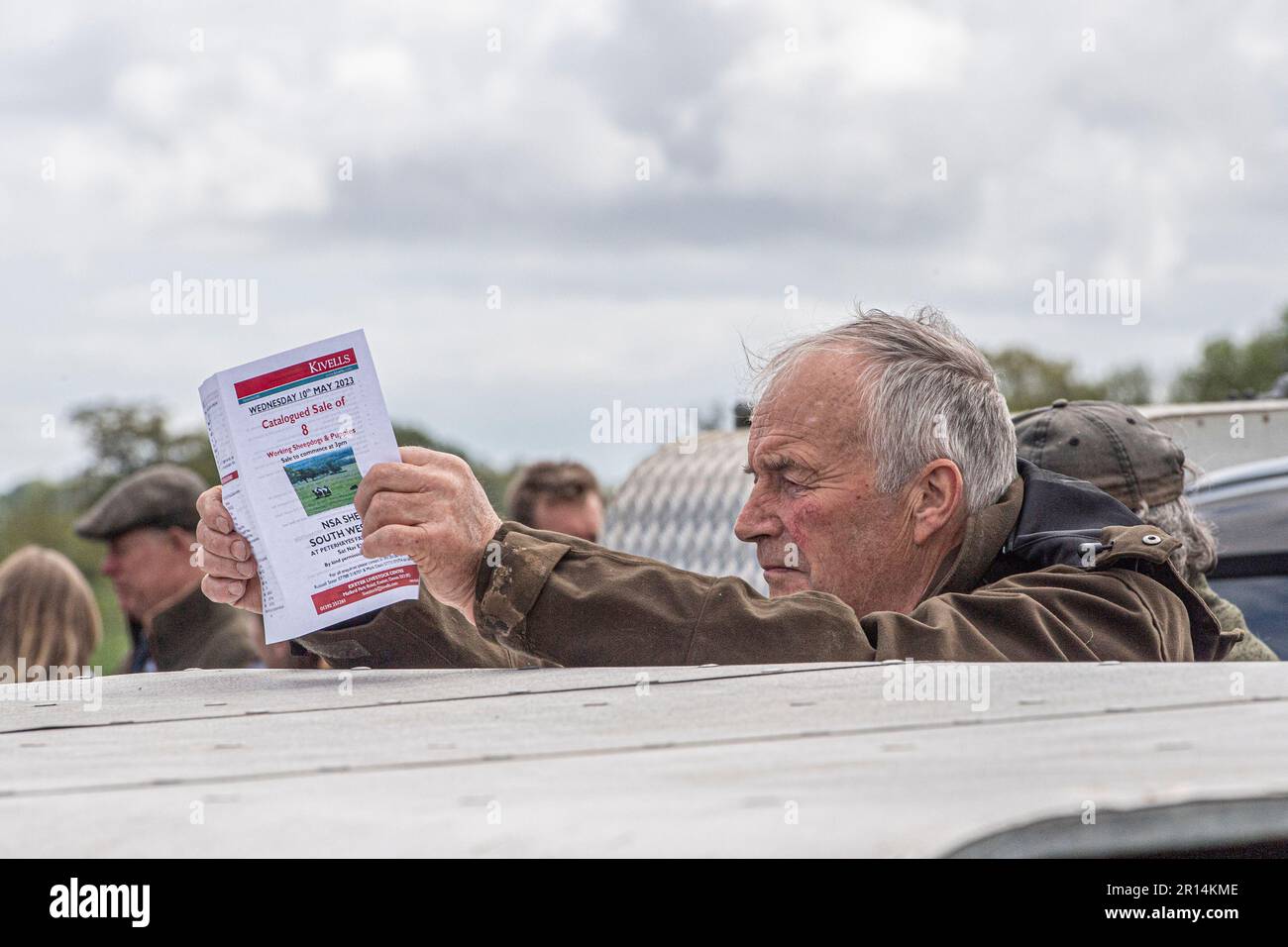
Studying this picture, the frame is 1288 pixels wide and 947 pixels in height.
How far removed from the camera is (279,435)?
8.18 feet

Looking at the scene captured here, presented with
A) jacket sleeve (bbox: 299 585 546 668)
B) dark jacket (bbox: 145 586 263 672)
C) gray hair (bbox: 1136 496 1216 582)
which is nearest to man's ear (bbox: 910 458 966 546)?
gray hair (bbox: 1136 496 1216 582)

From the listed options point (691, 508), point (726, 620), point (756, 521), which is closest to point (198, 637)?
point (691, 508)

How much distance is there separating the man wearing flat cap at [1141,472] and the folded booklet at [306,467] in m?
1.93

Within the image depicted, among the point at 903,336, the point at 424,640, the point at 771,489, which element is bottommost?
the point at 424,640

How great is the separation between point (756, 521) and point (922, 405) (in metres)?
0.43

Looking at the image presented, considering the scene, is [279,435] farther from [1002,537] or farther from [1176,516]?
[1176,516]

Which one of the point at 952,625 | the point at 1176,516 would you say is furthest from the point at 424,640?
the point at 1176,516

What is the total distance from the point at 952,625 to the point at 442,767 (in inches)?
54.2

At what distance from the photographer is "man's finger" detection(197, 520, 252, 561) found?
9.61ft

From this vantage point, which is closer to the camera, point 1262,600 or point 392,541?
point 392,541

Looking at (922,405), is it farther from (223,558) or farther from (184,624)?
(184,624)

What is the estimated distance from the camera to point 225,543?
2.93 metres

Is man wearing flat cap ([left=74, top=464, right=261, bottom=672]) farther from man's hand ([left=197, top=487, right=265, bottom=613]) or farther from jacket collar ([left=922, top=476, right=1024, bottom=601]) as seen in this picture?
jacket collar ([left=922, top=476, right=1024, bottom=601])

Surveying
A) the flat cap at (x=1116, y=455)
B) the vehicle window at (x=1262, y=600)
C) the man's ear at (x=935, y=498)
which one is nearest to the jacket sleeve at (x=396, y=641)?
the man's ear at (x=935, y=498)
